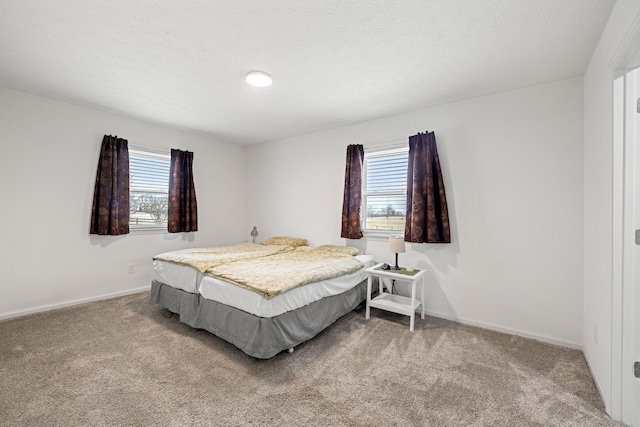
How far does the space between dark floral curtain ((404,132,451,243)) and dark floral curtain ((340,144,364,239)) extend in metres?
0.68

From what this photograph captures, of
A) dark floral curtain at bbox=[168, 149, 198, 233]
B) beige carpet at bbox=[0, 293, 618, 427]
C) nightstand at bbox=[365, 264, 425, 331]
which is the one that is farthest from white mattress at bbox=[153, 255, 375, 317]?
dark floral curtain at bbox=[168, 149, 198, 233]

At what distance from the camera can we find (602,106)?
178cm

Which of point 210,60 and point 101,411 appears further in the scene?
point 210,60

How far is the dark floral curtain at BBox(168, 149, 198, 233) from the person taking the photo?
3930mm

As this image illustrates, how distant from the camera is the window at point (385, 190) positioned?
3.36 meters

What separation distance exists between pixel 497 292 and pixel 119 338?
3.60m

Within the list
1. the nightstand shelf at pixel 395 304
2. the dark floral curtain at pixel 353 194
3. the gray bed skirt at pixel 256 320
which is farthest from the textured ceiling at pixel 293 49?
the nightstand shelf at pixel 395 304

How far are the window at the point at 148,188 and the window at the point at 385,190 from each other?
2973mm

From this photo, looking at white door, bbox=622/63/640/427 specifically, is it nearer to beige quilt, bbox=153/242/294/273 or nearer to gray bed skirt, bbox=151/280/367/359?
gray bed skirt, bbox=151/280/367/359

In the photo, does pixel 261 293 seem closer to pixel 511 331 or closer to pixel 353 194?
pixel 353 194

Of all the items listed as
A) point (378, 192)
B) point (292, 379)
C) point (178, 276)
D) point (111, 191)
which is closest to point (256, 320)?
point (292, 379)

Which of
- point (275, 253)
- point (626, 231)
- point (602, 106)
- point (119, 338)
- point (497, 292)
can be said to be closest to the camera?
point (626, 231)

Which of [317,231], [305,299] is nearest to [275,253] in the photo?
[317,231]

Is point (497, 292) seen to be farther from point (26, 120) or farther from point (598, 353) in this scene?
point (26, 120)
